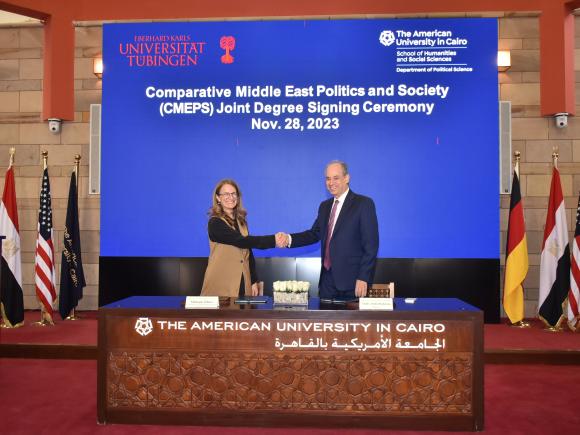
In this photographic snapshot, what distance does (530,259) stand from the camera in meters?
6.12

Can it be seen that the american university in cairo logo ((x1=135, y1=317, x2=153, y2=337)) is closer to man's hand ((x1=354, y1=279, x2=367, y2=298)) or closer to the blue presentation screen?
man's hand ((x1=354, y1=279, x2=367, y2=298))

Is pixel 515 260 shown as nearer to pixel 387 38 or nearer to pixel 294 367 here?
pixel 387 38

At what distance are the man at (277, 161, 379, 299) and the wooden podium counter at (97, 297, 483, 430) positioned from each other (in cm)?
75

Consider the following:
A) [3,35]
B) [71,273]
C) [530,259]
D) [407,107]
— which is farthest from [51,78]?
[530,259]

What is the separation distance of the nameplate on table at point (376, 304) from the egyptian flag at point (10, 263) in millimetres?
4213

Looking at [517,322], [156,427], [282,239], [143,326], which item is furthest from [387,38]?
[156,427]

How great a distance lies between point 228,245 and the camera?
3.74 m

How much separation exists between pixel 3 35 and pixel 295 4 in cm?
365

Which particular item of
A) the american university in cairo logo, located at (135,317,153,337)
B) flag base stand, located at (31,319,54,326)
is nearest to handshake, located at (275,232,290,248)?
the american university in cairo logo, located at (135,317,153,337)

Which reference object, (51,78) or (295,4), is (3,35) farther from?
(295,4)

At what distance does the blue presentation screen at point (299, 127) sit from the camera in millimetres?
5836

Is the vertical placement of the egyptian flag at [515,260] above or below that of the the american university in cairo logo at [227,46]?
below

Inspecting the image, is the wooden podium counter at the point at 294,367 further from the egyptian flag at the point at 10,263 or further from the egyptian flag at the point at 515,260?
the egyptian flag at the point at 10,263

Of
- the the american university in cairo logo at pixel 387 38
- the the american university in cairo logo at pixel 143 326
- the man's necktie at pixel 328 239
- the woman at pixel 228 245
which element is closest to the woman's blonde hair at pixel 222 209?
the woman at pixel 228 245
